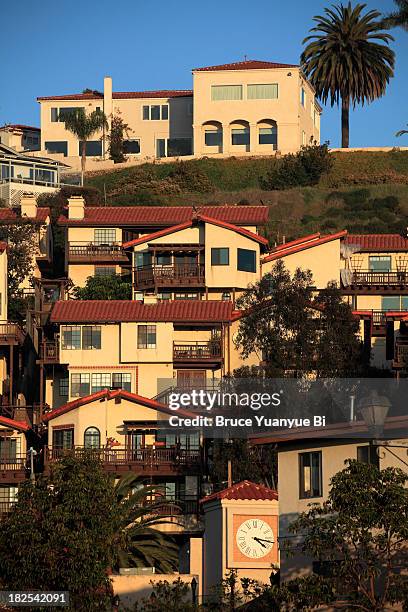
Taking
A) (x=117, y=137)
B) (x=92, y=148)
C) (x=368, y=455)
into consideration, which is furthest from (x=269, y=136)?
(x=368, y=455)

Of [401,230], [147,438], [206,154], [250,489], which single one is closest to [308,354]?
[147,438]

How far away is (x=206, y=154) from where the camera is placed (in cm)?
13375

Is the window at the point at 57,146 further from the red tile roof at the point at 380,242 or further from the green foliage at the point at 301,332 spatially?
the green foliage at the point at 301,332

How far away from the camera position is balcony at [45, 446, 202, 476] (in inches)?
2731

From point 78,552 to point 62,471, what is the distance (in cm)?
344

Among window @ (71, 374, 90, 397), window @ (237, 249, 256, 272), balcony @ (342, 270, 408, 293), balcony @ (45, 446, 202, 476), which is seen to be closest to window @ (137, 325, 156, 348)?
window @ (71, 374, 90, 397)

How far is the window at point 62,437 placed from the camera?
71750 millimetres

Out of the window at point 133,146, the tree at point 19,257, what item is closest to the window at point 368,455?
the tree at point 19,257

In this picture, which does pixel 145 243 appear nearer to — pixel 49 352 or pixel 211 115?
pixel 49 352

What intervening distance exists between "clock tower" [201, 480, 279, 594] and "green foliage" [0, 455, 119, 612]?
9.41ft

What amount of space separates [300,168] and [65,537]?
8555 cm

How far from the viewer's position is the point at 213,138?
13538 centimetres

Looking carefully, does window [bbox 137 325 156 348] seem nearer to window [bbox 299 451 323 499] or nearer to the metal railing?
the metal railing

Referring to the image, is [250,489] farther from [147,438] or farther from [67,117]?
[67,117]
